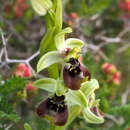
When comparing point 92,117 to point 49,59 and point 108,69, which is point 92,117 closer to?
point 49,59

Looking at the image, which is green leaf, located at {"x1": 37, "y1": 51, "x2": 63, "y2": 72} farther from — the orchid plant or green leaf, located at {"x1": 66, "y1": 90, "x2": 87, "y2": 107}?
green leaf, located at {"x1": 66, "y1": 90, "x2": 87, "y2": 107}

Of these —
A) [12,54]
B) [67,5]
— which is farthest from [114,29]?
[12,54]

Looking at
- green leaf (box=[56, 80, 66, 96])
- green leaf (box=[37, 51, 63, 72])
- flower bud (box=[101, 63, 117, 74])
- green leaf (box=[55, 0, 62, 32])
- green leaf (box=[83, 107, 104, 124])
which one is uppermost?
green leaf (box=[55, 0, 62, 32])

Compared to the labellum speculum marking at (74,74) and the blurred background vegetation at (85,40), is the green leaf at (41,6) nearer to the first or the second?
the labellum speculum marking at (74,74)

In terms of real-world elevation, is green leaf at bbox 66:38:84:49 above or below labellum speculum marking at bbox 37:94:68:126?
above

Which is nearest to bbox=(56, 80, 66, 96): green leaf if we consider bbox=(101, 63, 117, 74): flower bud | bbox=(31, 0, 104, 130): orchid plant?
bbox=(31, 0, 104, 130): orchid plant

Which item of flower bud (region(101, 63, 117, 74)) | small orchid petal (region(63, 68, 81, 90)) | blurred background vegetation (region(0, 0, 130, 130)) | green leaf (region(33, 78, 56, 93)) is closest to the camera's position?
small orchid petal (region(63, 68, 81, 90))

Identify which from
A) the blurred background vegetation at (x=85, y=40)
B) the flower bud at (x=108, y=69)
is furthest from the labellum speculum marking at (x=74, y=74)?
the flower bud at (x=108, y=69)
